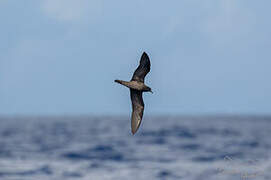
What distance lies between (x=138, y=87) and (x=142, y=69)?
1.73 ft

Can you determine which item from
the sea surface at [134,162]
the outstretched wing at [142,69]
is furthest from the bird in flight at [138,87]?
the sea surface at [134,162]

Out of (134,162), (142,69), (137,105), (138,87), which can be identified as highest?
(142,69)

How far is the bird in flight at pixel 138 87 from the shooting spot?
8.19 meters

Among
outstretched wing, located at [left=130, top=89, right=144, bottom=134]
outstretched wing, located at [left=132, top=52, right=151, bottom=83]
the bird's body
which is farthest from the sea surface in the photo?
the bird's body

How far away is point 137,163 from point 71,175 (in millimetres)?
8243

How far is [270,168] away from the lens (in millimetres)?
40188

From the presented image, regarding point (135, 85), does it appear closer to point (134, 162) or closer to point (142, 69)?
point (142, 69)

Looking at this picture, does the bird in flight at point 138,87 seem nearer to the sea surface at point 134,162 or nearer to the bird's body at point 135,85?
the bird's body at point 135,85

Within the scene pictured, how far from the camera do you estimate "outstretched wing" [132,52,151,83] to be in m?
8.45

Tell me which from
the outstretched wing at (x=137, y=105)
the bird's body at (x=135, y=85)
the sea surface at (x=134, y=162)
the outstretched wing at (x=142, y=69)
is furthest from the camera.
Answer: the sea surface at (x=134, y=162)

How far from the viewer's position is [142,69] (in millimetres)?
8617

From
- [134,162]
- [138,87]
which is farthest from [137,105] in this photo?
[134,162]

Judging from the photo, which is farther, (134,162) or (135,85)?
(134,162)

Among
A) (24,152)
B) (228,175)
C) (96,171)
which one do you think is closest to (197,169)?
(228,175)
